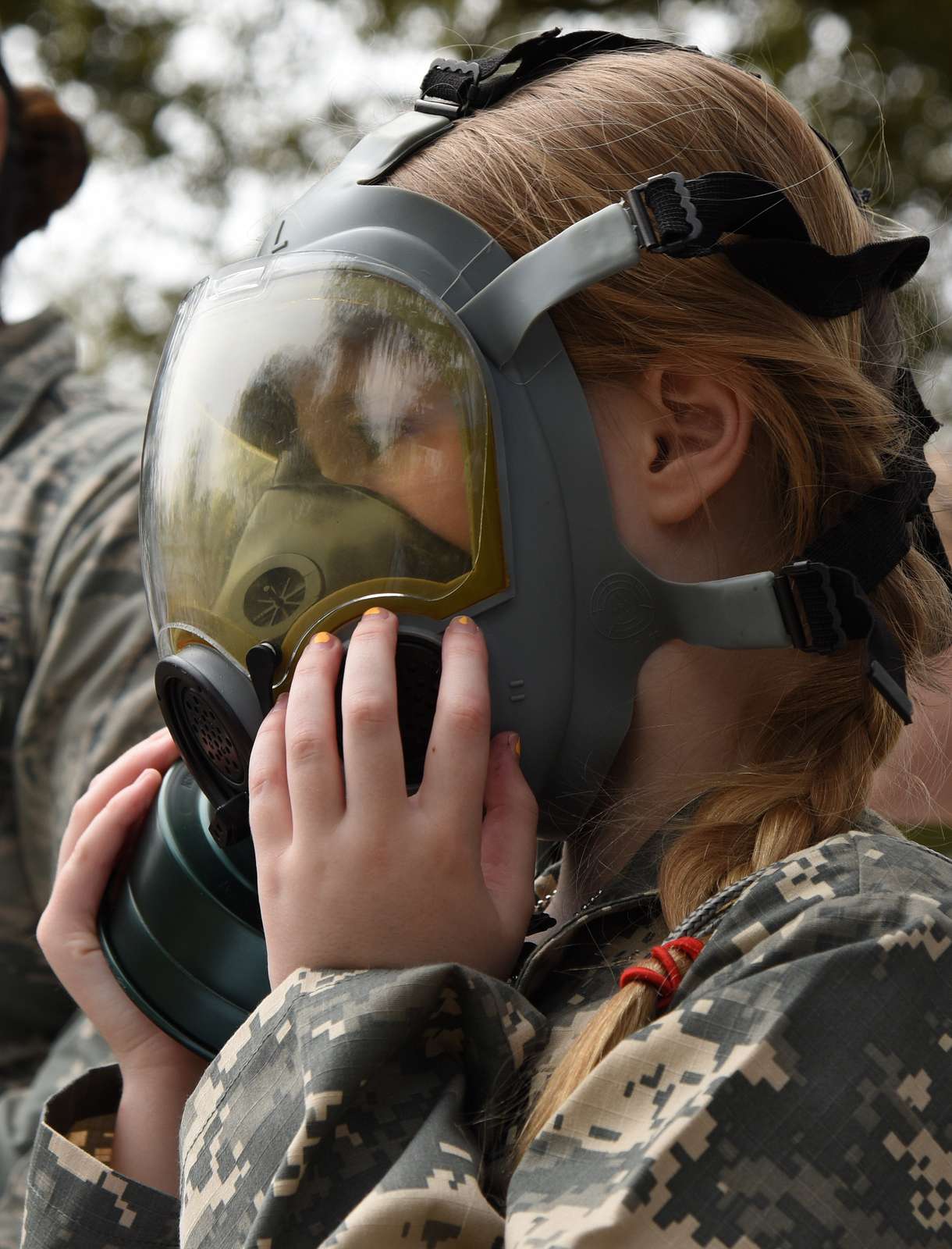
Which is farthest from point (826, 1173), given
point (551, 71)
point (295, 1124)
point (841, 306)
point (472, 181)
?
point (551, 71)

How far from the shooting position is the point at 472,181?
1609 mm

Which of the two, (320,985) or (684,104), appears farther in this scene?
(684,104)

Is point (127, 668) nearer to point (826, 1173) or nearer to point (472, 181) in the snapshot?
point (472, 181)

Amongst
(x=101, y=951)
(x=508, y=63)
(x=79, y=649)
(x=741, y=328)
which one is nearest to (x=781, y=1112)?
(x=741, y=328)

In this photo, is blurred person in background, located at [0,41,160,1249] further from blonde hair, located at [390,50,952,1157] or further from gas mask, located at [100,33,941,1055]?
blonde hair, located at [390,50,952,1157]

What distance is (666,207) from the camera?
4.93ft

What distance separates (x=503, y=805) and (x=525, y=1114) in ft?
1.11

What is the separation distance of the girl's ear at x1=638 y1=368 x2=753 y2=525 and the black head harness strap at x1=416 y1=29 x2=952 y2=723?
0.45ft

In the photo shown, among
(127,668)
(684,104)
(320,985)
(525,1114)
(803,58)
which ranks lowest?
(803,58)

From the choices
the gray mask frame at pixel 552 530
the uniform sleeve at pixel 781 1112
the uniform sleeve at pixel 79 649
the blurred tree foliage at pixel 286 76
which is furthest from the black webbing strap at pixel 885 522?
the blurred tree foliage at pixel 286 76

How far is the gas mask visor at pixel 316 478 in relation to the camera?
148 cm

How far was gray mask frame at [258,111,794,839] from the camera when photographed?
150 centimetres

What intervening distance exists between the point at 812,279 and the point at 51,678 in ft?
5.14

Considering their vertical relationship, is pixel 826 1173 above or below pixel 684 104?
below
